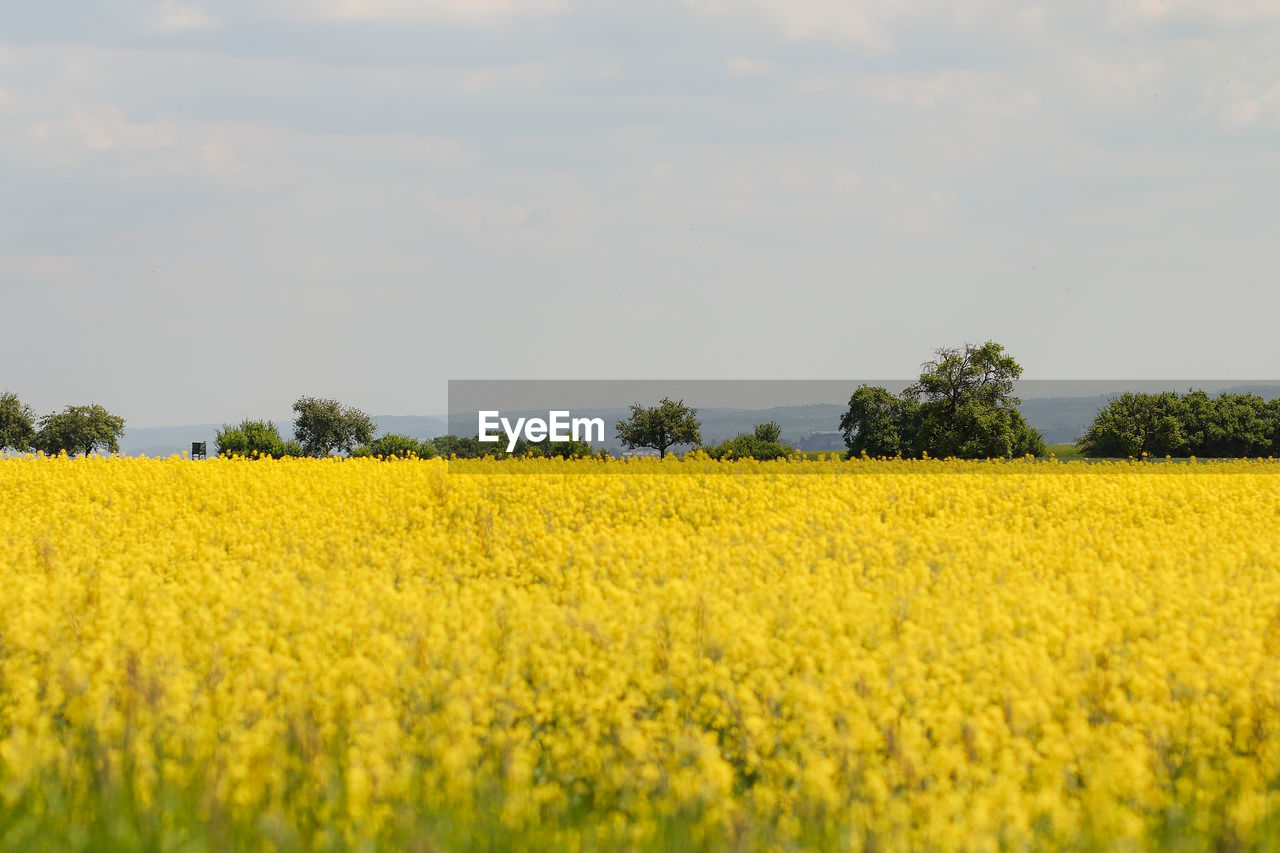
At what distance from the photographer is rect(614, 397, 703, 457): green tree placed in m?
106

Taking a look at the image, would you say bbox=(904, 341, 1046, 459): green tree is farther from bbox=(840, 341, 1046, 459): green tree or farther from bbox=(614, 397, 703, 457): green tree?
bbox=(614, 397, 703, 457): green tree

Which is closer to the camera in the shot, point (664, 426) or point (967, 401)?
point (967, 401)

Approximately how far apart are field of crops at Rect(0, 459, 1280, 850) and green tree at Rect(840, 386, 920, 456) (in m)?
91.6

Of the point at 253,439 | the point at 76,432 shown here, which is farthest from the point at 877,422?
the point at 76,432

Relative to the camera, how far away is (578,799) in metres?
7.40

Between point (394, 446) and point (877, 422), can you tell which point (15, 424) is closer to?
point (394, 446)

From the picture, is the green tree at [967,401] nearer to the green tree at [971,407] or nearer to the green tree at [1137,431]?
the green tree at [971,407]

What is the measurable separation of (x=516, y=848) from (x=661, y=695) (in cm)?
253

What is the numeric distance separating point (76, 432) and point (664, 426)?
60.2 metres

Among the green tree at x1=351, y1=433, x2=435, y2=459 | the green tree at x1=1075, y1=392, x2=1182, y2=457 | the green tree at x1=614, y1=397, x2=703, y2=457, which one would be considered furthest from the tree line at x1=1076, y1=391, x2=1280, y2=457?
the green tree at x1=351, y1=433, x2=435, y2=459

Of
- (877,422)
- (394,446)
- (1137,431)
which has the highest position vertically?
(877,422)

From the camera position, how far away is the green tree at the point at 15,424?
9869 cm

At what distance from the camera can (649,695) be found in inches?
332

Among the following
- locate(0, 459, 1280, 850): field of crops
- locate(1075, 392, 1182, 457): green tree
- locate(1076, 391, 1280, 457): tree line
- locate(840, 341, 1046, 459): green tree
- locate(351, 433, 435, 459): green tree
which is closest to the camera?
locate(0, 459, 1280, 850): field of crops
